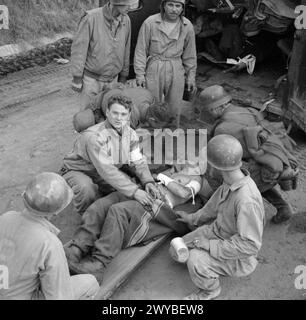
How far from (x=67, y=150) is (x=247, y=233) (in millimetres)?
3526

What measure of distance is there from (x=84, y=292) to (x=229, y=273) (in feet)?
3.74

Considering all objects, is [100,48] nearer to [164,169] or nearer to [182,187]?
[164,169]

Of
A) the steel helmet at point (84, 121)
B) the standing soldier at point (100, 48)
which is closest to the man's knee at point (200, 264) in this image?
the steel helmet at point (84, 121)

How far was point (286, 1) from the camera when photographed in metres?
6.39

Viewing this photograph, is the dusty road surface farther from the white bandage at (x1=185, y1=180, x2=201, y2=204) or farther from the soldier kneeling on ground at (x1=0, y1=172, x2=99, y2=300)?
the soldier kneeling on ground at (x1=0, y1=172, x2=99, y2=300)

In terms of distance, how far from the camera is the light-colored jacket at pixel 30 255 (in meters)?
2.95

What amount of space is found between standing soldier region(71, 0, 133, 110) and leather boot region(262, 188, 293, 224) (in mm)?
2410

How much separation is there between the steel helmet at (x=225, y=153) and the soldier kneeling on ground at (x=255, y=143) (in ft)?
3.14

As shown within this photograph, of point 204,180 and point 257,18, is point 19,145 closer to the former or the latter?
point 204,180

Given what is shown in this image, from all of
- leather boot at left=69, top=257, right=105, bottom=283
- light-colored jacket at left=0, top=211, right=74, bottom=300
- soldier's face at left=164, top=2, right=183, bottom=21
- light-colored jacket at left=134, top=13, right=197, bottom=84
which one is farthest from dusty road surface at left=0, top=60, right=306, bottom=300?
soldier's face at left=164, top=2, right=183, bottom=21

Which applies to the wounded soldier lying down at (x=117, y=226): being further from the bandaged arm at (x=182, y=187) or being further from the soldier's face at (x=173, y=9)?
the soldier's face at (x=173, y=9)

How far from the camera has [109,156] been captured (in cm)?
458

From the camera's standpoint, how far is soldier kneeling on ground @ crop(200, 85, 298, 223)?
4516 millimetres
